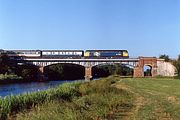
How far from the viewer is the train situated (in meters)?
147

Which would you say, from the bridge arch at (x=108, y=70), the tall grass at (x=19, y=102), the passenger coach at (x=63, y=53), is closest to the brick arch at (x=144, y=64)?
the passenger coach at (x=63, y=53)

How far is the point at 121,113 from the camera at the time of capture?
66.0 ft

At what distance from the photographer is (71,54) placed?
488ft

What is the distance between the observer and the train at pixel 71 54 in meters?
147

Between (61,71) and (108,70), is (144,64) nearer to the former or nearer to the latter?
(61,71)

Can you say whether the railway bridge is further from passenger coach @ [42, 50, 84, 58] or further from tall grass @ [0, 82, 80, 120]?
tall grass @ [0, 82, 80, 120]

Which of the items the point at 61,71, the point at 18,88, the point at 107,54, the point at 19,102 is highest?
the point at 107,54

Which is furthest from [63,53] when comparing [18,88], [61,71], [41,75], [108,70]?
[18,88]

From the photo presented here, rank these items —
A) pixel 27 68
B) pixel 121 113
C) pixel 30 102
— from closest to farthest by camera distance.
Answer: pixel 121 113 → pixel 30 102 → pixel 27 68

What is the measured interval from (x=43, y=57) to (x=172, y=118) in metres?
129

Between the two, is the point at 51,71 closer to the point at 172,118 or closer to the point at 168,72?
the point at 168,72

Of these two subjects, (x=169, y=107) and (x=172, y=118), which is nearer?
(x=172, y=118)

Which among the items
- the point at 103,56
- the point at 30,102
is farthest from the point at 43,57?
the point at 30,102

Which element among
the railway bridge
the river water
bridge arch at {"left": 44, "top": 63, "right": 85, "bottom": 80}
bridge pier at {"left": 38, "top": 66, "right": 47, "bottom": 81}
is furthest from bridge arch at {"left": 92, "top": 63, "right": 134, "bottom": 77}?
the river water
